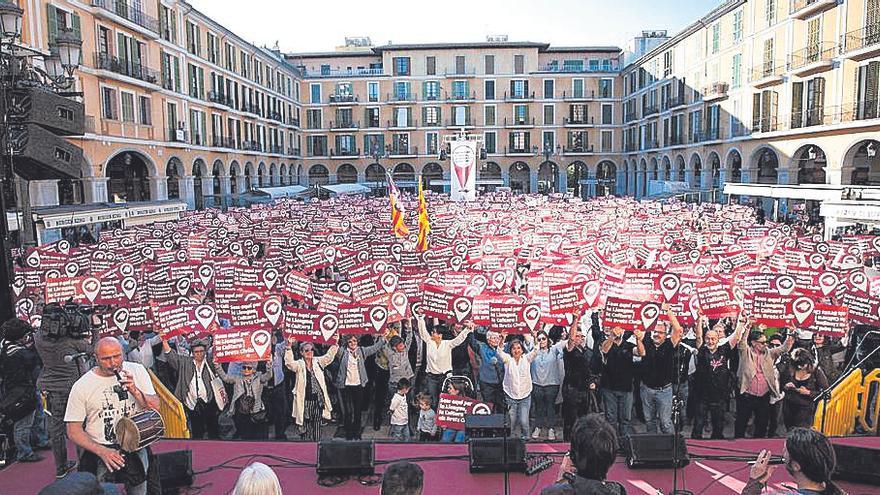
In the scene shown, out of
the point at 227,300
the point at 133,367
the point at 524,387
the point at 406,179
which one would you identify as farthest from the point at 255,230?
the point at 406,179

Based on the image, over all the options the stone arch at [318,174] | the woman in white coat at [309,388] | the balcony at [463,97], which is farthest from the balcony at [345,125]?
the woman in white coat at [309,388]

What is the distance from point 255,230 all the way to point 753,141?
29307mm

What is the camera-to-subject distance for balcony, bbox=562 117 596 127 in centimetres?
6184

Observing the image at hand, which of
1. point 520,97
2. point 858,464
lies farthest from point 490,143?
point 858,464

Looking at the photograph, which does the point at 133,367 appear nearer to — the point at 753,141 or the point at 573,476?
the point at 573,476

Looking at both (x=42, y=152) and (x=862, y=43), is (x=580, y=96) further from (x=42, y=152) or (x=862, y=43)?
(x=42, y=152)

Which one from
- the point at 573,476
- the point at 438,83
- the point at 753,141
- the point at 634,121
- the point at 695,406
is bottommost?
the point at 695,406

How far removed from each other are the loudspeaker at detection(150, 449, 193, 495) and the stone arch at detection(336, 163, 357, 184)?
192 feet

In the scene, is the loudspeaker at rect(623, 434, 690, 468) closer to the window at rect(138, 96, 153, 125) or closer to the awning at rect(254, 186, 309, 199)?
the window at rect(138, 96, 153, 125)

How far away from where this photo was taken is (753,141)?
3672cm

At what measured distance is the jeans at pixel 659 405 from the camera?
760cm

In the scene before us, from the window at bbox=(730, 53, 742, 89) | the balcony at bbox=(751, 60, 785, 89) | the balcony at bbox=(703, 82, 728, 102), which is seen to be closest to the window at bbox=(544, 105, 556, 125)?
the balcony at bbox=(703, 82, 728, 102)

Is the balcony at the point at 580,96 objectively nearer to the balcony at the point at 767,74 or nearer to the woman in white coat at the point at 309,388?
the balcony at the point at 767,74

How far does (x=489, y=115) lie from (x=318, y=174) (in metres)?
17.8
